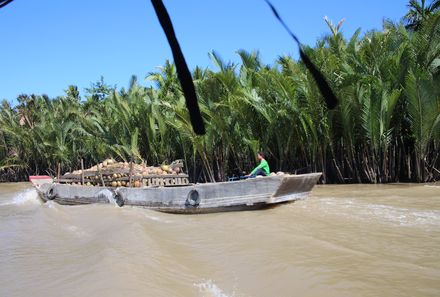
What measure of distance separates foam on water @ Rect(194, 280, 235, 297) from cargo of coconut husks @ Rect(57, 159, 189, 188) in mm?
7520

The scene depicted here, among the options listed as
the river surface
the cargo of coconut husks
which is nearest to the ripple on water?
the river surface

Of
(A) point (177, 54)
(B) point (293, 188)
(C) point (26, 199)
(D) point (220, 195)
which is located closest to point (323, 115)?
(B) point (293, 188)

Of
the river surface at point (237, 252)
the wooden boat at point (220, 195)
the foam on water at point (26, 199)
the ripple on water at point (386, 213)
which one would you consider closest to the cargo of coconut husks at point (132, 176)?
the wooden boat at point (220, 195)

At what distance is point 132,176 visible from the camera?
1277cm

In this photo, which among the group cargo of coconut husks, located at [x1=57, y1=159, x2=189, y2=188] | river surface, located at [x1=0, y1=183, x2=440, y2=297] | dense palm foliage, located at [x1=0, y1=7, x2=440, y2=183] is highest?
dense palm foliage, located at [x1=0, y1=7, x2=440, y2=183]

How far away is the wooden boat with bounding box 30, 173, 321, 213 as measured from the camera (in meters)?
10.0

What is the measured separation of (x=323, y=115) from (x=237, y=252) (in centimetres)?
992

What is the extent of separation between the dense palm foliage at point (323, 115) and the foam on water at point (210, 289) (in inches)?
358

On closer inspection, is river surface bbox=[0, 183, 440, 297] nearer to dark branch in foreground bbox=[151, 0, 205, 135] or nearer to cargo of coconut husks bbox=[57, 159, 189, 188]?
cargo of coconut husks bbox=[57, 159, 189, 188]

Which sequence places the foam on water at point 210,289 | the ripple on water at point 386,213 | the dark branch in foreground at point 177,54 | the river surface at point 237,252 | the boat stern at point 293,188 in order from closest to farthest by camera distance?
the dark branch in foreground at point 177,54 → the foam on water at point 210,289 → the river surface at point 237,252 → the ripple on water at point 386,213 → the boat stern at point 293,188

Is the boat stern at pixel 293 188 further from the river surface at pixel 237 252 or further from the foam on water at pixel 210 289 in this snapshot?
the foam on water at pixel 210 289

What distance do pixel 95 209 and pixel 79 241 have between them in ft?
12.9

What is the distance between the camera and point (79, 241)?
8172 mm

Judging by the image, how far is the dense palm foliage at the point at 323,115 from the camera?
47.7ft
